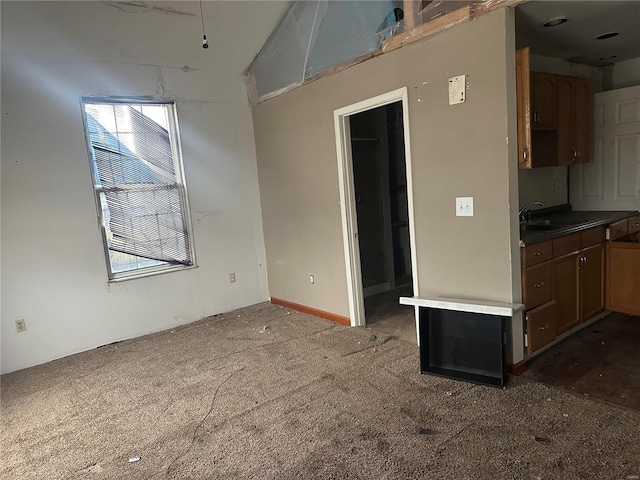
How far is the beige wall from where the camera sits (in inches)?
101

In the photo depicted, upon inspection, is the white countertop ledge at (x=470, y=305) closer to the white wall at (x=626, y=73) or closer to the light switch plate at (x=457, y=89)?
the light switch plate at (x=457, y=89)

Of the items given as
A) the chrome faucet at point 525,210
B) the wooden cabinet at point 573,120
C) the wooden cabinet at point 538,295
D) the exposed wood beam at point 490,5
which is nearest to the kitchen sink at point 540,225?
the chrome faucet at point 525,210

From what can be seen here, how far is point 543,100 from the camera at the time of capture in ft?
11.0

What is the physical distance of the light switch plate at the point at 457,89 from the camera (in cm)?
268

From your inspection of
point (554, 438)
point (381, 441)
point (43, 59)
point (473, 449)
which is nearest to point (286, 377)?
point (381, 441)

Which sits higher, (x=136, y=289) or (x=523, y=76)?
(x=523, y=76)

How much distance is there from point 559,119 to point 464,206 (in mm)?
1409

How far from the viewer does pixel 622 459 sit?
192 centimetres

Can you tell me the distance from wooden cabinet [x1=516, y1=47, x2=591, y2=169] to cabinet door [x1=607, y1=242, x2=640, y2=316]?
820mm

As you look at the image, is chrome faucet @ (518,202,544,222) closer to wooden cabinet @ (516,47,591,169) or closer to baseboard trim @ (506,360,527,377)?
wooden cabinet @ (516,47,591,169)

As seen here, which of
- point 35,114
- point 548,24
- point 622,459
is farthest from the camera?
point 35,114

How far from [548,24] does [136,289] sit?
3933mm

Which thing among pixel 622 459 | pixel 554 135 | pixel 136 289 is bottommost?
pixel 622 459

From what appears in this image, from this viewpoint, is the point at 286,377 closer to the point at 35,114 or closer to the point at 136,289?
the point at 136,289
